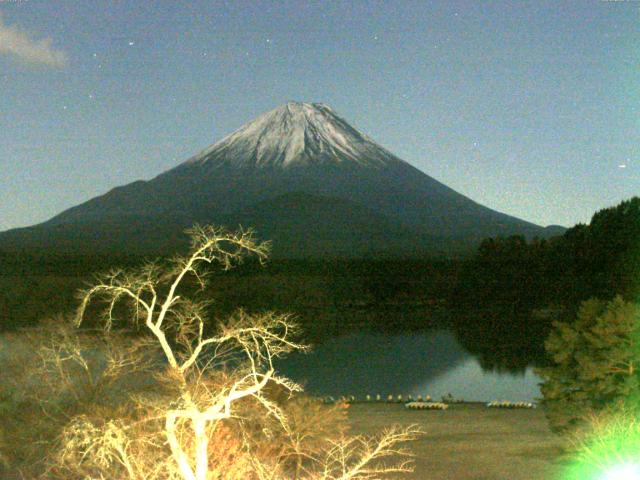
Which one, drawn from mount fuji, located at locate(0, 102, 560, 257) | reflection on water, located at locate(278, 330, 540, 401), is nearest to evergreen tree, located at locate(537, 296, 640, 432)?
reflection on water, located at locate(278, 330, 540, 401)

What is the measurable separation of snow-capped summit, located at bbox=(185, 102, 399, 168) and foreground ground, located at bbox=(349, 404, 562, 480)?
106 m

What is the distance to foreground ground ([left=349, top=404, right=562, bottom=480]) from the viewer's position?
37.3 feet

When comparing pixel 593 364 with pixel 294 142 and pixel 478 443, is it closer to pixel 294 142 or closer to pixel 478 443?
pixel 478 443

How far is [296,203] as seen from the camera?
11331cm

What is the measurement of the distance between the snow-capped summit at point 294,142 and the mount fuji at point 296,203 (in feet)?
0.52

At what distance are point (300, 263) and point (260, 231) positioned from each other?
3661 cm

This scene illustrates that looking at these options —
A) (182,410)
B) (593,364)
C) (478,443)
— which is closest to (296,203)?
(478,443)

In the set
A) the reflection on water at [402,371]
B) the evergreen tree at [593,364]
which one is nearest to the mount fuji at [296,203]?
the reflection on water at [402,371]

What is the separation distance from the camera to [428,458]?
12297 mm

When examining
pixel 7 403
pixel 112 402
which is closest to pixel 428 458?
pixel 112 402

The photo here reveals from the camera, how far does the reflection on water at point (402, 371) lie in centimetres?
2828

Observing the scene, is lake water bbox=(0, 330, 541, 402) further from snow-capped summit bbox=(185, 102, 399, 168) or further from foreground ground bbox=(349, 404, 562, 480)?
snow-capped summit bbox=(185, 102, 399, 168)

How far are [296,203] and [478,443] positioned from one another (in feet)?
330

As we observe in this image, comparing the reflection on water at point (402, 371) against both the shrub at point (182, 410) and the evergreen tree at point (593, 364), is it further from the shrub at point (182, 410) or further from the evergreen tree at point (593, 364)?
the shrub at point (182, 410)
